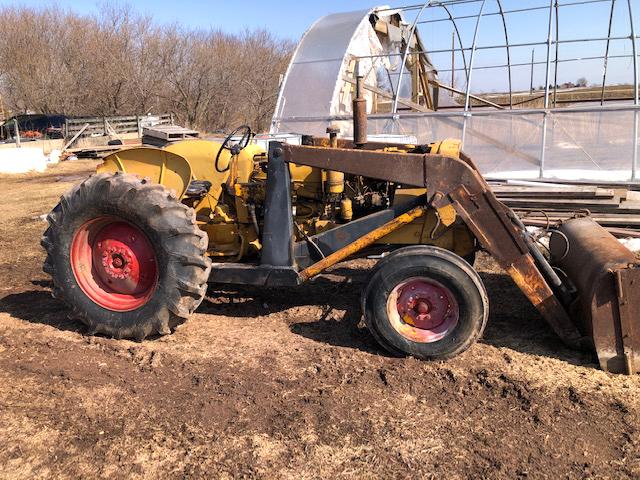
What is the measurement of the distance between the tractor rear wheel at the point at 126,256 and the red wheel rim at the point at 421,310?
4.86 ft

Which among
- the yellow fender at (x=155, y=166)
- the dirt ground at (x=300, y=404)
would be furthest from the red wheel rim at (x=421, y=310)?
the yellow fender at (x=155, y=166)

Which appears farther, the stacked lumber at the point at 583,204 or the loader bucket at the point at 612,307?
the stacked lumber at the point at 583,204

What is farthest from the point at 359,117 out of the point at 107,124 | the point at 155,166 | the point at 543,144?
the point at 107,124

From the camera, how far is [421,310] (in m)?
4.13

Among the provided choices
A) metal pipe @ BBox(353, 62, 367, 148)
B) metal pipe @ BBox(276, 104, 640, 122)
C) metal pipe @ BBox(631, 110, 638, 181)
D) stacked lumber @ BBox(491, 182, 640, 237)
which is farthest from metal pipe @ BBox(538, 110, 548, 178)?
metal pipe @ BBox(353, 62, 367, 148)

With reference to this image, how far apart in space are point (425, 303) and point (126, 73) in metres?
30.1

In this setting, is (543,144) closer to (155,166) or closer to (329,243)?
(329,243)

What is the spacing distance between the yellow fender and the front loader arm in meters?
1.86

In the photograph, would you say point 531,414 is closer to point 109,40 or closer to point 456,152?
point 456,152

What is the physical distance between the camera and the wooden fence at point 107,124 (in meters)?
24.4

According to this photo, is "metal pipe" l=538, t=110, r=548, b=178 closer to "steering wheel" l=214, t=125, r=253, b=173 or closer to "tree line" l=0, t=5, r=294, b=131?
"steering wheel" l=214, t=125, r=253, b=173

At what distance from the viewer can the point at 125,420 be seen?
135 inches

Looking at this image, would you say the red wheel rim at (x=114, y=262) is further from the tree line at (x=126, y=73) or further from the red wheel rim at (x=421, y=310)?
the tree line at (x=126, y=73)

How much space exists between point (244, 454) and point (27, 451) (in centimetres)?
120
